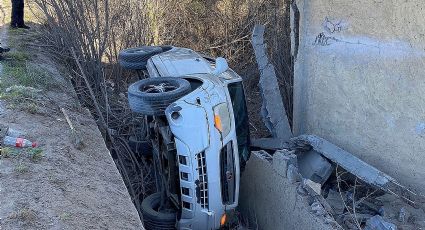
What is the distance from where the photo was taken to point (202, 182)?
600 centimetres

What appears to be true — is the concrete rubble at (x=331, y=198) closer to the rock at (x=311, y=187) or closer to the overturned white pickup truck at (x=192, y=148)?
the rock at (x=311, y=187)

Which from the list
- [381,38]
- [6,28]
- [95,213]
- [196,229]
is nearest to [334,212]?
[196,229]

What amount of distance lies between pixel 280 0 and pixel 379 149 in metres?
5.76

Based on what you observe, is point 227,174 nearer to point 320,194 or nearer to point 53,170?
point 320,194

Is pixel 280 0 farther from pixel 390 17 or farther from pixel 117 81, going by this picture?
pixel 390 17

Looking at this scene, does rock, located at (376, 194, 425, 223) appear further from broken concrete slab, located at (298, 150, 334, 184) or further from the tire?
the tire

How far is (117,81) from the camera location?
1017 centimetres

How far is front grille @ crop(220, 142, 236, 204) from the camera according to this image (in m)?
6.16

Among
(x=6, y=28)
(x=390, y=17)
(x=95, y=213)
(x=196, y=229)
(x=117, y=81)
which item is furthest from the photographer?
(x=6, y=28)

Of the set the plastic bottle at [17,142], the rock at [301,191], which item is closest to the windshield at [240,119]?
the rock at [301,191]

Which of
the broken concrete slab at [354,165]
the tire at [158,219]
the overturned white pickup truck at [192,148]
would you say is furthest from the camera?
the broken concrete slab at [354,165]

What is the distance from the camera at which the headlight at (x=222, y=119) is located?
240 inches

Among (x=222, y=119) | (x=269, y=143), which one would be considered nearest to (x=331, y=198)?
(x=269, y=143)

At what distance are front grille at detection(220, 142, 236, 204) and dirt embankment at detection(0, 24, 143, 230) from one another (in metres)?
1.17
